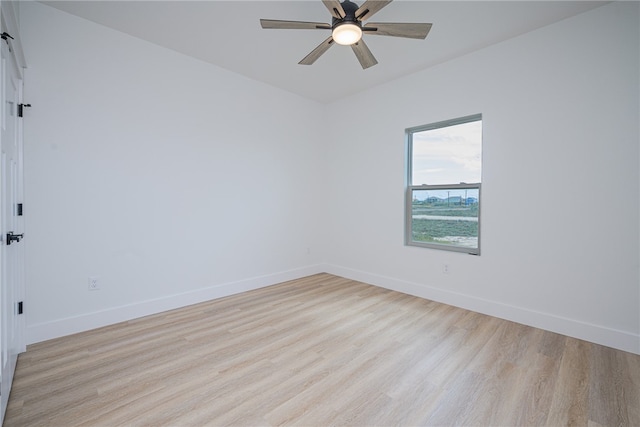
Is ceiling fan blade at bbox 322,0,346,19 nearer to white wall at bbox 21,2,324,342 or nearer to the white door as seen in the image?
the white door

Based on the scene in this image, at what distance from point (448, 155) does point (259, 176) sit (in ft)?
8.29

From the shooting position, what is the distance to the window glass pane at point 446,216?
3.46m

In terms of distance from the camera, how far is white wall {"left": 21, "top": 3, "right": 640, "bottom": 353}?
8.25 ft

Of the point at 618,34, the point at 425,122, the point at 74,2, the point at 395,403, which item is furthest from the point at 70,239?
the point at 618,34

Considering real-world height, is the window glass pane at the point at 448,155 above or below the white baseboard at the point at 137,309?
above

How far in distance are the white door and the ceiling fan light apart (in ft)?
6.79

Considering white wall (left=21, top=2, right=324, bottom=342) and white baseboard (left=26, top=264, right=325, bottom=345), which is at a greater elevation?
white wall (left=21, top=2, right=324, bottom=342)

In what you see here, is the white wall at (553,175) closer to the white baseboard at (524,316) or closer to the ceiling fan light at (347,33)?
the white baseboard at (524,316)

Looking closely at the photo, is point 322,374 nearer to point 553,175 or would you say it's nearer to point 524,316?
point 524,316

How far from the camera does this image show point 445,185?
3662 mm

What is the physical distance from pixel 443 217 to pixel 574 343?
172 centimetres

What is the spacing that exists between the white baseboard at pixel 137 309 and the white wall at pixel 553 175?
217 centimetres

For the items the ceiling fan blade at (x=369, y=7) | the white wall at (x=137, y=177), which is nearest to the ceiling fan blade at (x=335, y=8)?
the ceiling fan blade at (x=369, y=7)

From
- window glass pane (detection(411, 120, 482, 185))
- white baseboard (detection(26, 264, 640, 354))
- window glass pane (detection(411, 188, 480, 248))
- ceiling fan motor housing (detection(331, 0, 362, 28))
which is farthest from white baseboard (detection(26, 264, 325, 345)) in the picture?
ceiling fan motor housing (detection(331, 0, 362, 28))
